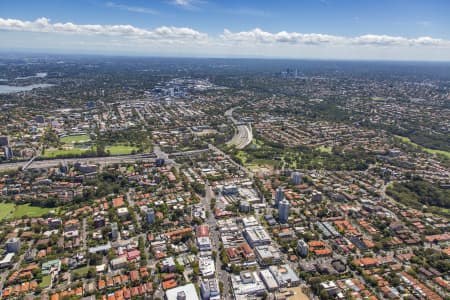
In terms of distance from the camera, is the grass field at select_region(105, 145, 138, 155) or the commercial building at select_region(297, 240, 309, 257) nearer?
the commercial building at select_region(297, 240, 309, 257)

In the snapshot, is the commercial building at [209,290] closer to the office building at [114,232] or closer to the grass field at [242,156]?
the office building at [114,232]

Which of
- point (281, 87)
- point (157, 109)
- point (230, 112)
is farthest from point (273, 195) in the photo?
point (281, 87)

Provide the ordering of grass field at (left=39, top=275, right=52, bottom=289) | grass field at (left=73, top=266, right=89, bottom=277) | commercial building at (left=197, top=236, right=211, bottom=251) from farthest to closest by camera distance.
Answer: commercial building at (left=197, top=236, right=211, bottom=251), grass field at (left=73, top=266, right=89, bottom=277), grass field at (left=39, top=275, right=52, bottom=289)

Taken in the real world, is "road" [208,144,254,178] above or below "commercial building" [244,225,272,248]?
above

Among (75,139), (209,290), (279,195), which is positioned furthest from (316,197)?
(75,139)

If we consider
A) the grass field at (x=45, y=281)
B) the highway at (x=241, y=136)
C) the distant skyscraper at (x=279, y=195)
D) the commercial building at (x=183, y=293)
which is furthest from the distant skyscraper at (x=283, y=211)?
the highway at (x=241, y=136)

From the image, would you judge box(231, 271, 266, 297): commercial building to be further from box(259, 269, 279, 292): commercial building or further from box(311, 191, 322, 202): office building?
box(311, 191, 322, 202): office building

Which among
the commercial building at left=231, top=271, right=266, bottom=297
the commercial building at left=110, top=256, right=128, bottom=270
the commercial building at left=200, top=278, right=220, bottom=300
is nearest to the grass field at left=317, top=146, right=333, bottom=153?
the commercial building at left=231, top=271, right=266, bottom=297
